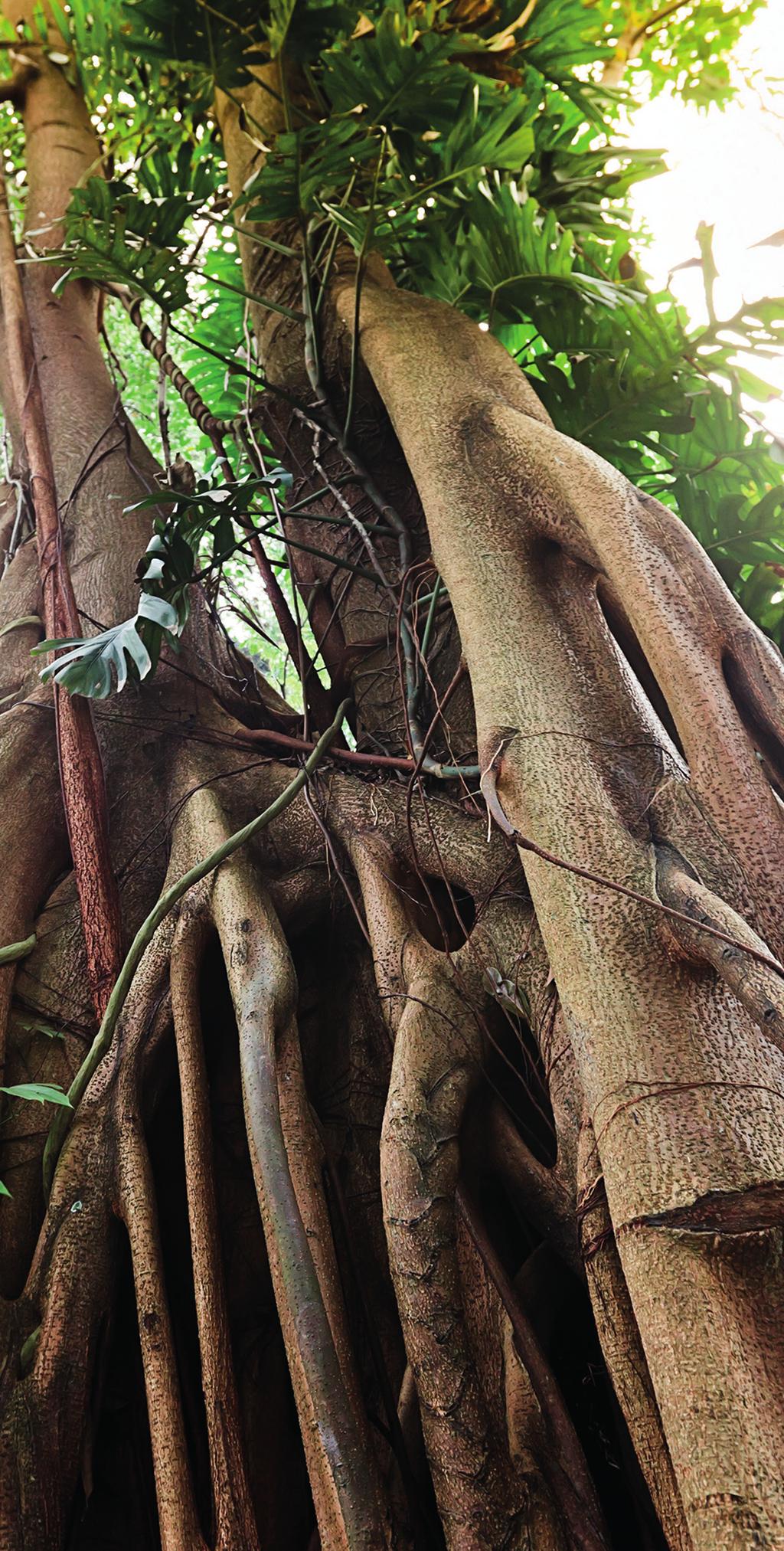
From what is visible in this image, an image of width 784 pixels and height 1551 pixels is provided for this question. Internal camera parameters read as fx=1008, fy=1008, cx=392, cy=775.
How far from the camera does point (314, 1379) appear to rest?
3.89ft

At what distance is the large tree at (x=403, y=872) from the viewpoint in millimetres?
1116

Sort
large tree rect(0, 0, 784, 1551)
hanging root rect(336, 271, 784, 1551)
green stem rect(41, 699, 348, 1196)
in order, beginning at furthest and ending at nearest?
green stem rect(41, 699, 348, 1196)
large tree rect(0, 0, 784, 1551)
hanging root rect(336, 271, 784, 1551)

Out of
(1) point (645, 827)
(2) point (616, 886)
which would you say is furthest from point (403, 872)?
(2) point (616, 886)

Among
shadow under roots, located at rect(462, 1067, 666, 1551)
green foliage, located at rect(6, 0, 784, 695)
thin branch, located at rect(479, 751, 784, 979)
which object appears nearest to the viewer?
thin branch, located at rect(479, 751, 784, 979)

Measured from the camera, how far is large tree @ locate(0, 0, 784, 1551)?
3.66ft

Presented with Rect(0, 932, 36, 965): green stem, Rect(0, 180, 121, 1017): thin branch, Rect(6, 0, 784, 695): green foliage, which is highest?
Rect(6, 0, 784, 695): green foliage

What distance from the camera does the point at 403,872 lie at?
185cm

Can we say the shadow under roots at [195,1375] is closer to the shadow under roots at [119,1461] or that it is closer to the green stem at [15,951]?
the shadow under roots at [119,1461]

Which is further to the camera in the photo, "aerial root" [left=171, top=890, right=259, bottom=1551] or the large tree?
"aerial root" [left=171, top=890, right=259, bottom=1551]

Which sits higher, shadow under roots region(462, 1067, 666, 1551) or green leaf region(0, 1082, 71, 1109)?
green leaf region(0, 1082, 71, 1109)

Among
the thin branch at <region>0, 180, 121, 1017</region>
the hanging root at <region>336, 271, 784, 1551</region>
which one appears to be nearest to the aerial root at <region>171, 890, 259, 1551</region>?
the thin branch at <region>0, 180, 121, 1017</region>

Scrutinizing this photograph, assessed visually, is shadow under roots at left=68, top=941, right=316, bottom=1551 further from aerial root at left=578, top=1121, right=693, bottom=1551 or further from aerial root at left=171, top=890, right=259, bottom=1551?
aerial root at left=578, top=1121, right=693, bottom=1551

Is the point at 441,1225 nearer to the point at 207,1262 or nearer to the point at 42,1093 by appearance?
the point at 207,1262

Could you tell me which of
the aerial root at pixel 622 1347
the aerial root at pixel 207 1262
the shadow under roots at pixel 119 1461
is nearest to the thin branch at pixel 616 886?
the aerial root at pixel 622 1347
